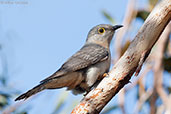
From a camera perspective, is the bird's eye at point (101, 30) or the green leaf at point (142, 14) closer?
the bird's eye at point (101, 30)

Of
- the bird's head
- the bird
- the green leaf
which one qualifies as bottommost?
the bird

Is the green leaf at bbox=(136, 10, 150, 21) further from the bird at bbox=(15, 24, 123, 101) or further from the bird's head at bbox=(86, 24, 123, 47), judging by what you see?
the bird at bbox=(15, 24, 123, 101)

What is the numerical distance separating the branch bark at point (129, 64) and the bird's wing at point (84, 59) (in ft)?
3.45

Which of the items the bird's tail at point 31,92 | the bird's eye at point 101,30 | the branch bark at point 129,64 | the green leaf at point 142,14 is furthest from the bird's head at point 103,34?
the branch bark at point 129,64

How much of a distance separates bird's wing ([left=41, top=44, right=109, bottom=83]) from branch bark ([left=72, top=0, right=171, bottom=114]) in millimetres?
1052

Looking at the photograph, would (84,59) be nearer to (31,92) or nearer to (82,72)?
(82,72)

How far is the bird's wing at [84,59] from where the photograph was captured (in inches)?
195

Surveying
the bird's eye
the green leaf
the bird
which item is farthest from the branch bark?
the green leaf

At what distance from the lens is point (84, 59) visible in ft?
17.5

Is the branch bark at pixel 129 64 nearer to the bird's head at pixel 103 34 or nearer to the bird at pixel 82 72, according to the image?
the bird at pixel 82 72

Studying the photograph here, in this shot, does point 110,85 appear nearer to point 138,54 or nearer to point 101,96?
point 101,96

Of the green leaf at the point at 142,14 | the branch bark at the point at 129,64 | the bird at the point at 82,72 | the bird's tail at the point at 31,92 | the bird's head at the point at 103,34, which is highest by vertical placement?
the green leaf at the point at 142,14

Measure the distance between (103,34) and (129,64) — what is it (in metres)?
2.61

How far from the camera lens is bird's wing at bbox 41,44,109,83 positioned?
495 centimetres
